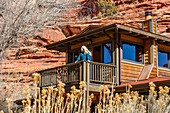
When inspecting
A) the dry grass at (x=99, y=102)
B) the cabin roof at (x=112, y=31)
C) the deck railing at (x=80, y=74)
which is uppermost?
the cabin roof at (x=112, y=31)

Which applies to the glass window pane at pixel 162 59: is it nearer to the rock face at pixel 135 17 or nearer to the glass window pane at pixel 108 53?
the glass window pane at pixel 108 53

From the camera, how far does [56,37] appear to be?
2833 centimetres

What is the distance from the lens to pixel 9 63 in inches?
1073

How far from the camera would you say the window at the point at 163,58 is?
1488 centimetres

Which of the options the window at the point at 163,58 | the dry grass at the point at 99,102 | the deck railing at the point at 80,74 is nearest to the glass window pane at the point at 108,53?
the deck railing at the point at 80,74

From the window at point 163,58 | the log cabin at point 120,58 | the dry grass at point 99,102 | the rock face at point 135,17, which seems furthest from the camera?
the rock face at point 135,17

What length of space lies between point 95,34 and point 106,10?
19.7m

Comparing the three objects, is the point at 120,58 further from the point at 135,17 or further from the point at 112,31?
the point at 135,17

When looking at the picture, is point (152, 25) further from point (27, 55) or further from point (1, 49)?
point (27, 55)

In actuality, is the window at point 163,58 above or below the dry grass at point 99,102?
above

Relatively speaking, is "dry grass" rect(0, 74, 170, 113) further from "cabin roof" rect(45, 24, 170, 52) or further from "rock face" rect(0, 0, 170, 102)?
"rock face" rect(0, 0, 170, 102)

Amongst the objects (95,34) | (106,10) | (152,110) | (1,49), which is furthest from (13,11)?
(106,10)

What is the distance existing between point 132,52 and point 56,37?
15438mm

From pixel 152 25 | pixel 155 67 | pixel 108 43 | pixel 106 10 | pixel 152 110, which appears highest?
pixel 106 10
